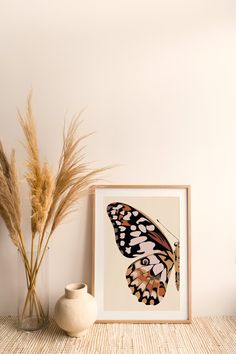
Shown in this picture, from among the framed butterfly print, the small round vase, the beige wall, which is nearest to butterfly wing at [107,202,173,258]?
the framed butterfly print

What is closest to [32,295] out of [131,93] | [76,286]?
[76,286]

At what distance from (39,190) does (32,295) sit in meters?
0.45

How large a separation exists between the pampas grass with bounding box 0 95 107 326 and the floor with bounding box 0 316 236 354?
0.38ft

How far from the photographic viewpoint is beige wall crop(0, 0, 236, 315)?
5.54 feet

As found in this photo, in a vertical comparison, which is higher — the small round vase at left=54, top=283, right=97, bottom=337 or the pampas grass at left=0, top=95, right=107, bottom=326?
the pampas grass at left=0, top=95, right=107, bottom=326

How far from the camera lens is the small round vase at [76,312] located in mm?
1496

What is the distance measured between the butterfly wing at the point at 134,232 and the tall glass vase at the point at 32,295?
1.05 ft

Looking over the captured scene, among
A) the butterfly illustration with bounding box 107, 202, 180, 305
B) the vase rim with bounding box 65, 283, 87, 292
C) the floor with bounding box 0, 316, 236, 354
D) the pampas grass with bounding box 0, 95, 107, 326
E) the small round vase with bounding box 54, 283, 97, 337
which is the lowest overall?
the floor with bounding box 0, 316, 236, 354

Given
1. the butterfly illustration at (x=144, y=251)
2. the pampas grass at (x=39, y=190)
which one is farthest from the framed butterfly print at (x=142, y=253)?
the pampas grass at (x=39, y=190)

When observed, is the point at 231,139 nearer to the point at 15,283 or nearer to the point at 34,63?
the point at 34,63

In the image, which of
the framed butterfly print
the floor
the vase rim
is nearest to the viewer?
the floor

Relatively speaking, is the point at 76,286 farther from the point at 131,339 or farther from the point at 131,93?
the point at 131,93

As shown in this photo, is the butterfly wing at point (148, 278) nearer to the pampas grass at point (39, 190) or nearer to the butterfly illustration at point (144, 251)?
the butterfly illustration at point (144, 251)

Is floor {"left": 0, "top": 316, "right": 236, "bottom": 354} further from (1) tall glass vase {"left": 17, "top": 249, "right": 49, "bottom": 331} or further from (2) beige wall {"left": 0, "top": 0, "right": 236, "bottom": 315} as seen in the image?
(2) beige wall {"left": 0, "top": 0, "right": 236, "bottom": 315}
